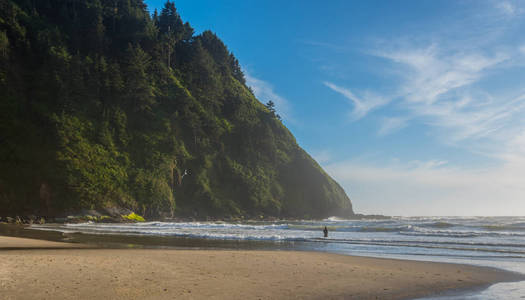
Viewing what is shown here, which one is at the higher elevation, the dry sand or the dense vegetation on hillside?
the dense vegetation on hillside

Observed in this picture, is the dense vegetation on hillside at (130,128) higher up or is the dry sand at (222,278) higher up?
the dense vegetation on hillside at (130,128)

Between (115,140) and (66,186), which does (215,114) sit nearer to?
(115,140)

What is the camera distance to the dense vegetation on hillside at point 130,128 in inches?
2082

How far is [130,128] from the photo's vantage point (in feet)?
220

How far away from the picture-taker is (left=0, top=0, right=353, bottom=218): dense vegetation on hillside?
52.9m

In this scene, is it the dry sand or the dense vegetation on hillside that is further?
the dense vegetation on hillside

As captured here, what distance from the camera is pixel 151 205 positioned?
192ft

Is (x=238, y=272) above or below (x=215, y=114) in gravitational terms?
below

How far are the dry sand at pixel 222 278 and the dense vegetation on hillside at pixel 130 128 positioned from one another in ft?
145

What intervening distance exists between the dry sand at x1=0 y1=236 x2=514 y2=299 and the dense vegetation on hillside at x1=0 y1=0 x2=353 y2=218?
44.3 metres

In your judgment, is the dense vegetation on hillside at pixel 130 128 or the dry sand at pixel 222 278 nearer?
the dry sand at pixel 222 278

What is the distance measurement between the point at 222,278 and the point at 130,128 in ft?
203

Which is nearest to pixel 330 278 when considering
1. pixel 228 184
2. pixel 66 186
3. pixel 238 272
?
pixel 238 272

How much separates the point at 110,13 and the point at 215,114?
1401 inches
